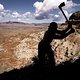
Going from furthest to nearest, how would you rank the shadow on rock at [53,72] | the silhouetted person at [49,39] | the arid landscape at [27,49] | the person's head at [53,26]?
the arid landscape at [27,49]
the shadow on rock at [53,72]
the silhouetted person at [49,39]
the person's head at [53,26]

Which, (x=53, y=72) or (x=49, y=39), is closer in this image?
(x=49, y=39)

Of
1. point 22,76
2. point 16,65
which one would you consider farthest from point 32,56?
point 22,76

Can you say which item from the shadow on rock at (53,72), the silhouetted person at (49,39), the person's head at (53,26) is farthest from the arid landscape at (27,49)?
the person's head at (53,26)

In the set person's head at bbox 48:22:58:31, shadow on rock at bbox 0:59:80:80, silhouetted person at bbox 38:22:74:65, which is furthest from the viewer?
shadow on rock at bbox 0:59:80:80

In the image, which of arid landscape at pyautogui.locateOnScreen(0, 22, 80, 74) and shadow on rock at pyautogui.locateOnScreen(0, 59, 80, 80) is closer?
shadow on rock at pyautogui.locateOnScreen(0, 59, 80, 80)

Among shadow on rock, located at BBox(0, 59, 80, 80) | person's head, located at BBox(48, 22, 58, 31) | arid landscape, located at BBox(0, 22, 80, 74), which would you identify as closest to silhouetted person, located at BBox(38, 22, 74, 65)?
person's head, located at BBox(48, 22, 58, 31)

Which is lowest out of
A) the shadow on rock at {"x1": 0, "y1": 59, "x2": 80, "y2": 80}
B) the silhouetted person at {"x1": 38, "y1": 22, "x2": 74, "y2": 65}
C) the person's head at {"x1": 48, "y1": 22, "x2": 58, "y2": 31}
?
the shadow on rock at {"x1": 0, "y1": 59, "x2": 80, "y2": 80}

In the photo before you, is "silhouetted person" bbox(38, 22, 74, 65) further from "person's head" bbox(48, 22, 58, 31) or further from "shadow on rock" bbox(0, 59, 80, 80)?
"shadow on rock" bbox(0, 59, 80, 80)

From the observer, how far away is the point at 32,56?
16906 millimetres

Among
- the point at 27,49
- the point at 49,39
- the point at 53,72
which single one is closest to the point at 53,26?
the point at 49,39

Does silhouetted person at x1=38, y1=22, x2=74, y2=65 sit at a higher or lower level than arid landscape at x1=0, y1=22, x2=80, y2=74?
higher

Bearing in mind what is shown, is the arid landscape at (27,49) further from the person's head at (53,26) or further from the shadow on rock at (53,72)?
the person's head at (53,26)

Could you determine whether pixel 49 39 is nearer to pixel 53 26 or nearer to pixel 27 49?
pixel 53 26

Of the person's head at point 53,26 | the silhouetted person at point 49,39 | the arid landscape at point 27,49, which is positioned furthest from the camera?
the arid landscape at point 27,49
